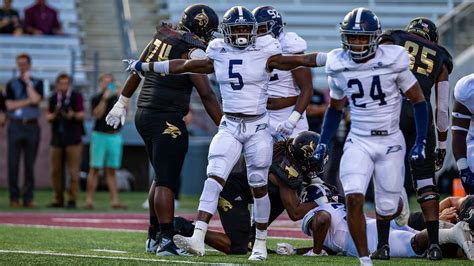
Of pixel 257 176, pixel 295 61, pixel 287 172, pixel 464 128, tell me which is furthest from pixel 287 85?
pixel 295 61

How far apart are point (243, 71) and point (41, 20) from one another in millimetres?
12341

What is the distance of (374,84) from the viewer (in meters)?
6.66

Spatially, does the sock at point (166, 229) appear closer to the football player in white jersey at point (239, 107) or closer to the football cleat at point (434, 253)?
the football player in white jersey at point (239, 107)

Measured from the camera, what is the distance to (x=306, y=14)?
20297mm

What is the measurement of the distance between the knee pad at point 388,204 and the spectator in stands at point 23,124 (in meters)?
8.08

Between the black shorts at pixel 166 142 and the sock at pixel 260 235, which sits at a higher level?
the black shorts at pixel 166 142

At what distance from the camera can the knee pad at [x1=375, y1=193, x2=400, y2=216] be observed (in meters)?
6.79

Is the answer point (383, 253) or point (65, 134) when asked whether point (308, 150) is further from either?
point (65, 134)

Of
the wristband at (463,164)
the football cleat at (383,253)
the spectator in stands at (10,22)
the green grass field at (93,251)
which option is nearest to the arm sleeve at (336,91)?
the green grass field at (93,251)

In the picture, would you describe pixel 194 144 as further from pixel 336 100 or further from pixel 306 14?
pixel 336 100

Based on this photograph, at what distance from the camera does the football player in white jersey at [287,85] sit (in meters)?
8.45

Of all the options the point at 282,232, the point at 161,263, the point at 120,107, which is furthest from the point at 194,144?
the point at 161,263

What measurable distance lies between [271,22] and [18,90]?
692 cm

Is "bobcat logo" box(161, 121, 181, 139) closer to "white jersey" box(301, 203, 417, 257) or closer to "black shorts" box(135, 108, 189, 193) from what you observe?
"black shorts" box(135, 108, 189, 193)
